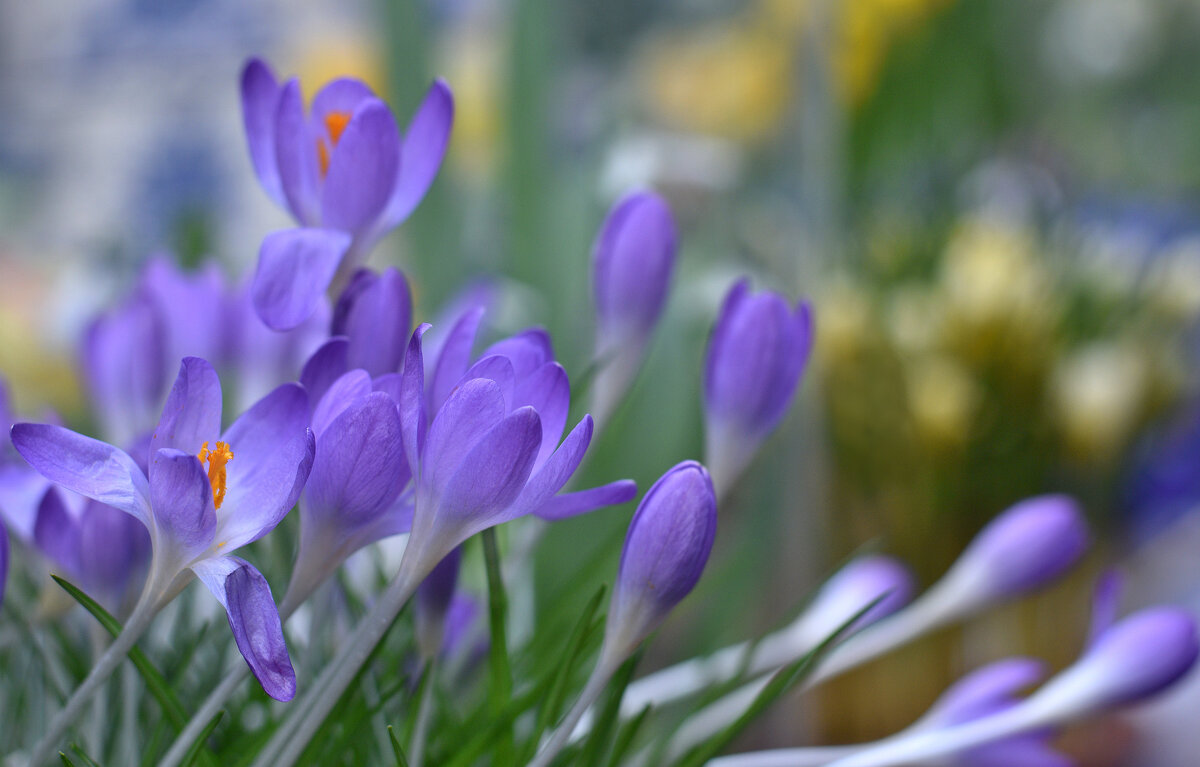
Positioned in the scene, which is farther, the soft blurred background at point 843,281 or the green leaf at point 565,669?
the soft blurred background at point 843,281

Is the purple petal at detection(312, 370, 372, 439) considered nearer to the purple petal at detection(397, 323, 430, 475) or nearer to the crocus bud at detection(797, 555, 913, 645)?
the purple petal at detection(397, 323, 430, 475)

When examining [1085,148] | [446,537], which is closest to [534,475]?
[446,537]

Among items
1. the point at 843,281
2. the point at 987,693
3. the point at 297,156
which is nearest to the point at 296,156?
the point at 297,156

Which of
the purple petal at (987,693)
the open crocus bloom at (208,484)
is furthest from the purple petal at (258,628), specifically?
the purple petal at (987,693)

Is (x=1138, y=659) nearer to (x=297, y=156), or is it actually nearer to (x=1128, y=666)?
(x=1128, y=666)

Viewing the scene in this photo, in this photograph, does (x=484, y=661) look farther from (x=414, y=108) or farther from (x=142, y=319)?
(x=414, y=108)

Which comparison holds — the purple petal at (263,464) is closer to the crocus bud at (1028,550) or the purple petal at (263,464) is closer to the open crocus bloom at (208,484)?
the open crocus bloom at (208,484)

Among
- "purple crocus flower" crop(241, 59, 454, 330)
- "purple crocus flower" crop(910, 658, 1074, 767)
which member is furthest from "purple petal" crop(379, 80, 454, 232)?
"purple crocus flower" crop(910, 658, 1074, 767)
